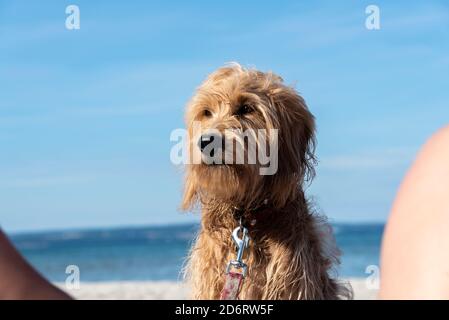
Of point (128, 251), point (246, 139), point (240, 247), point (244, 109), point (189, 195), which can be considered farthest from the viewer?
point (128, 251)

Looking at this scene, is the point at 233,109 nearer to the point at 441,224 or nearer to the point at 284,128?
the point at 284,128

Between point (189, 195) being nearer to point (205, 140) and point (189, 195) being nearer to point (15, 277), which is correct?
point (205, 140)

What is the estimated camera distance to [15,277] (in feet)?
1.97

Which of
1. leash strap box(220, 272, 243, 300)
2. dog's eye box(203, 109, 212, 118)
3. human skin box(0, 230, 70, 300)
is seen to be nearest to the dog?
dog's eye box(203, 109, 212, 118)

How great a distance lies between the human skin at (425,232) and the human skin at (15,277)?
0.32m

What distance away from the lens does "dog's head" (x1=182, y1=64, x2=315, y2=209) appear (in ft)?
13.6

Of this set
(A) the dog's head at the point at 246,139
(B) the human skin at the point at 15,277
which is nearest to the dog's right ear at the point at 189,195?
(A) the dog's head at the point at 246,139

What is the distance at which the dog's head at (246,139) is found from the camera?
163 inches

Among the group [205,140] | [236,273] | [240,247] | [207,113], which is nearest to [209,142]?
[205,140]

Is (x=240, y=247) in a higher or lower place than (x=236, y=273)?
higher

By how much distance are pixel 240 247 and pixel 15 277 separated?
3372 millimetres

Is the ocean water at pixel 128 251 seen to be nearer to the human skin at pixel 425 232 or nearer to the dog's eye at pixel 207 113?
the dog's eye at pixel 207 113
